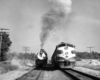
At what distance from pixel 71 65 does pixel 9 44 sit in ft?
164

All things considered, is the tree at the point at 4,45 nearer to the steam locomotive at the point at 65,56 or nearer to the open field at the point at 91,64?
the open field at the point at 91,64

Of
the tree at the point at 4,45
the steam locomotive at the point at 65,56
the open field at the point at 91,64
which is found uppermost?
the tree at the point at 4,45

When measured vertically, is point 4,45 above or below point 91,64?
above

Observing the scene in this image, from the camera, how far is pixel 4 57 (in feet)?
211

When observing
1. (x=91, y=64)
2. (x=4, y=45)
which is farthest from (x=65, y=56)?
(x=4, y=45)

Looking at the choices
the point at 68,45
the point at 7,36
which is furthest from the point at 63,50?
the point at 7,36

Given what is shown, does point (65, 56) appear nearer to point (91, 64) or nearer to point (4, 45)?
point (91, 64)

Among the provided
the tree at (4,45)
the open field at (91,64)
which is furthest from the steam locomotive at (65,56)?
the tree at (4,45)

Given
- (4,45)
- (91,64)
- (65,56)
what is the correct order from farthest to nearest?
Answer: 1. (4,45)
2. (91,64)
3. (65,56)

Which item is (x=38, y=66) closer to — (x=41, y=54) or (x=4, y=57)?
(x=41, y=54)

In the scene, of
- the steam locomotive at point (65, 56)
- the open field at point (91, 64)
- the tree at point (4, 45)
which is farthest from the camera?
the tree at point (4, 45)

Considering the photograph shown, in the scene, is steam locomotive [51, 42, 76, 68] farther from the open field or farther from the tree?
the tree

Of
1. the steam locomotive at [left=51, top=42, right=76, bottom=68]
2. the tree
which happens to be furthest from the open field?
the tree

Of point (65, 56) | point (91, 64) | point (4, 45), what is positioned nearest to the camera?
point (65, 56)
